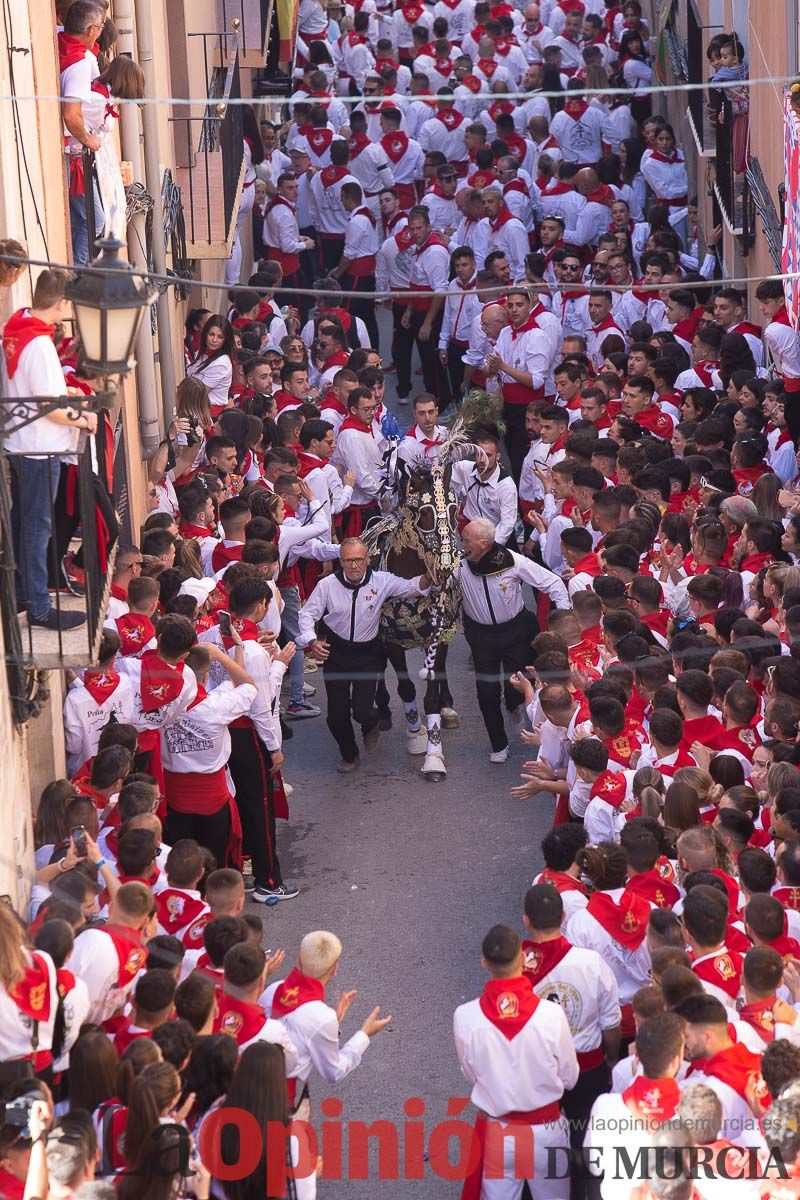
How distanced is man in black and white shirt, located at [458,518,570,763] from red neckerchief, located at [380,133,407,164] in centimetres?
974

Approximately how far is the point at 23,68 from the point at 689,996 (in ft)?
16.3

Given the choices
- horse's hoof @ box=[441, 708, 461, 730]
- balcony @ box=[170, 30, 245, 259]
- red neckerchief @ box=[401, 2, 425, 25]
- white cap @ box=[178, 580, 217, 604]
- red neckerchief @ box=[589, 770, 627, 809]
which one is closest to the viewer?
red neckerchief @ box=[589, 770, 627, 809]

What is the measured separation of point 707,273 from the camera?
54.9 ft

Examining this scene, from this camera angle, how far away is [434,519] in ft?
35.4

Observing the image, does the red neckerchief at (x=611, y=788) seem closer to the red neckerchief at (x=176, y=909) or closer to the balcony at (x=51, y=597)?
the red neckerchief at (x=176, y=909)

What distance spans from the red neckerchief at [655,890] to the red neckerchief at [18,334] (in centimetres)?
310

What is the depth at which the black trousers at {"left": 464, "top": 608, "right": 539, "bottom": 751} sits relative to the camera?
1095 centimetres

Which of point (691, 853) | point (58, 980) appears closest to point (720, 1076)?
point (691, 853)

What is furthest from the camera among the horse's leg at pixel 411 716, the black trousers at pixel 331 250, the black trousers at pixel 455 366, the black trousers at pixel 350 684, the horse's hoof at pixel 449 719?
the black trousers at pixel 331 250

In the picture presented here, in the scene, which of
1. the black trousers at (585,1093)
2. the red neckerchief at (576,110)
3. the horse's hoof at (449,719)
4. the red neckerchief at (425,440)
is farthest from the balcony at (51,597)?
the red neckerchief at (576,110)

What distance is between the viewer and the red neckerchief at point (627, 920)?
738 centimetres

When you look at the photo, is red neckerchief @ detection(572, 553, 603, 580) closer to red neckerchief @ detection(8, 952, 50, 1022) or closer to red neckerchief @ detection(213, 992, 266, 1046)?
red neckerchief @ detection(213, 992, 266, 1046)

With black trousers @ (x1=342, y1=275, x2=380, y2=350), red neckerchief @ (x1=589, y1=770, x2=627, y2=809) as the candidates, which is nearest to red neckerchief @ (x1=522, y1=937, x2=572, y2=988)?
red neckerchief @ (x1=589, y1=770, x2=627, y2=809)

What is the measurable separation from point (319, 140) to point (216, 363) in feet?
23.5
